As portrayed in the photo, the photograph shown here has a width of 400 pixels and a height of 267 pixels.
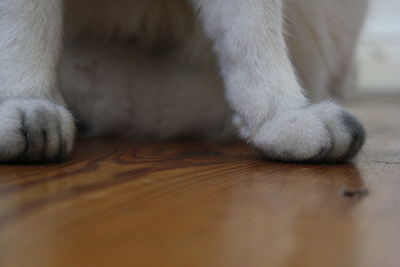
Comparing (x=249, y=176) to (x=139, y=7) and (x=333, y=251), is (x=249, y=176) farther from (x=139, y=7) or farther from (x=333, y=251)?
(x=139, y=7)

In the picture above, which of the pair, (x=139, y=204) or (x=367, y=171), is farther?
(x=367, y=171)

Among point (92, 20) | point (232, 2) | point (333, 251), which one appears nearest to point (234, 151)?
point (232, 2)

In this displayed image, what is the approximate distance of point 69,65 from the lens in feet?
4.57

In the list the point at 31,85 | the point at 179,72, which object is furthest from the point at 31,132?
the point at 179,72

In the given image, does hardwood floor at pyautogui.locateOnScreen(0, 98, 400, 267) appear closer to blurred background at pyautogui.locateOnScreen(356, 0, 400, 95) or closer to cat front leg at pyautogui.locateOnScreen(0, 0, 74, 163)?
cat front leg at pyautogui.locateOnScreen(0, 0, 74, 163)

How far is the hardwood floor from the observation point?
0.58 metres

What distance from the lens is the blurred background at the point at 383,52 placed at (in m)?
3.75

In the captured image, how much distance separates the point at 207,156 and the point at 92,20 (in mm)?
381

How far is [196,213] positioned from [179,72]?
2.44 ft

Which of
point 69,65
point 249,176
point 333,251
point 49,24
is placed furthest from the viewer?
point 69,65

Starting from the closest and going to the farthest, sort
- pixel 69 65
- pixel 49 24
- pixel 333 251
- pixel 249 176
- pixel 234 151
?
pixel 333 251, pixel 249 176, pixel 49 24, pixel 234 151, pixel 69 65

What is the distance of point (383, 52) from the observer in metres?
3.76

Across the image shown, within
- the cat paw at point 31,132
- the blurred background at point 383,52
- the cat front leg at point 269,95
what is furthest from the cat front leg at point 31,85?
the blurred background at point 383,52

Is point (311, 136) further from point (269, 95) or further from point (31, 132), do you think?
point (31, 132)
